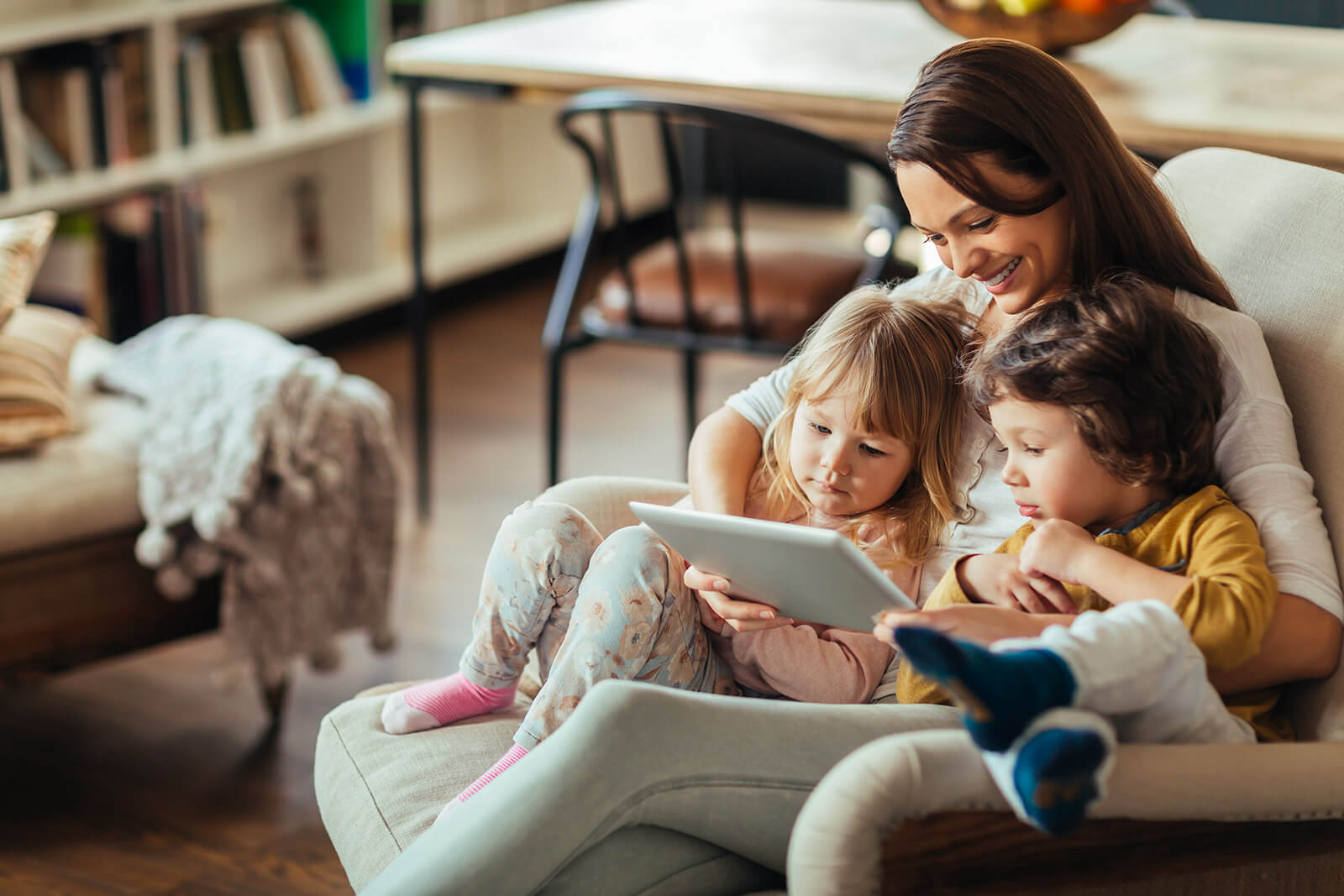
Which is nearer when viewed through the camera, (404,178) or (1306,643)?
(1306,643)

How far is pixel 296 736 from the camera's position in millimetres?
2125

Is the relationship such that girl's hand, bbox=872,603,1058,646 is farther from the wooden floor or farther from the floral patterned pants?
the wooden floor

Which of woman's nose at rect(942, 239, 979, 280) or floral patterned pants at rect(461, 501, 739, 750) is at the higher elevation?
woman's nose at rect(942, 239, 979, 280)

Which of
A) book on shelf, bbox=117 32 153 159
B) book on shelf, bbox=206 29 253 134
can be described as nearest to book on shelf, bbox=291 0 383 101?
book on shelf, bbox=206 29 253 134

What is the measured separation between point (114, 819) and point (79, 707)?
34cm

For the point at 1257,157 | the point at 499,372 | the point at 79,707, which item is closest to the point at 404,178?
the point at 499,372

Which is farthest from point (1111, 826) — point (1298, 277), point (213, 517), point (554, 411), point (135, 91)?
point (135, 91)

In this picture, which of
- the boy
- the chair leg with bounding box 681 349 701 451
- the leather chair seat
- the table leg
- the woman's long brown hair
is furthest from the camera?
the chair leg with bounding box 681 349 701 451

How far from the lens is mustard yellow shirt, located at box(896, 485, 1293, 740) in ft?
3.33

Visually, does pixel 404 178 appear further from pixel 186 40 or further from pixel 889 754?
pixel 889 754

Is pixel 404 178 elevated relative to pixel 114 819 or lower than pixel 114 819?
elevated

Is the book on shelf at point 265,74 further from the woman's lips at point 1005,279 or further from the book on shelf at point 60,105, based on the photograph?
the woman's lips at point 1005,279

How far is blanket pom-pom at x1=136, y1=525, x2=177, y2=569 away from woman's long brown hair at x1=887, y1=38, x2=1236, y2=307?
115 centimetres

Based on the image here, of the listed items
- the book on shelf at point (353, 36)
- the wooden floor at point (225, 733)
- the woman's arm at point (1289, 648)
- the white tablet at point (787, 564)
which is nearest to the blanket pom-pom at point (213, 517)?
the wooden floor at point (225, 733)
